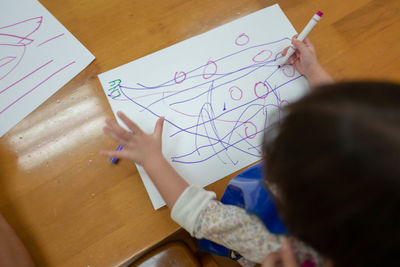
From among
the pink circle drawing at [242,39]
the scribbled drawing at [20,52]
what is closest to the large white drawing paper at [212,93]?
the pink circle drawing at [242,39]

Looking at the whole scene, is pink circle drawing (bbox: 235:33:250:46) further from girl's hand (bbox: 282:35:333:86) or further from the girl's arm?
the girl's arm

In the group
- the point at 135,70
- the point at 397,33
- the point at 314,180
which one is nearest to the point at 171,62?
the point at 135,70

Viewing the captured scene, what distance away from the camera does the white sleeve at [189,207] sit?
16.6 inches

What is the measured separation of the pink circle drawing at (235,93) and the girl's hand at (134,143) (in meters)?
0.17

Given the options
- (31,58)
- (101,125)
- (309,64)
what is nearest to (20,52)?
(31,58)

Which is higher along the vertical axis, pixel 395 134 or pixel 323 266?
pixel 395 134

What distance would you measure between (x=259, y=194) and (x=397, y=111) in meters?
0.25

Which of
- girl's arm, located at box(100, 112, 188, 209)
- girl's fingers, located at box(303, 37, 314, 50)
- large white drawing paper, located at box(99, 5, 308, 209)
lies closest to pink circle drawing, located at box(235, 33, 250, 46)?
large white drawing paper, located at box(99, 5, 308, 209)

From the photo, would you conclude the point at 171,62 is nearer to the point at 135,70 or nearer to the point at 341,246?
the point at 135,70

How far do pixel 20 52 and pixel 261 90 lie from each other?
489 mm

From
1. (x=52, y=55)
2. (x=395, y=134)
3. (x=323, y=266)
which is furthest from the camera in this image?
(x=52, y=55)

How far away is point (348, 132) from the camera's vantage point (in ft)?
0.82

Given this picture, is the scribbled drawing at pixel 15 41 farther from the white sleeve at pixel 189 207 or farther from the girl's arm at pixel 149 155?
the white sleeve at pixel 189 207

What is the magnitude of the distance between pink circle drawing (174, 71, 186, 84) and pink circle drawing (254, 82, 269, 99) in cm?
15
